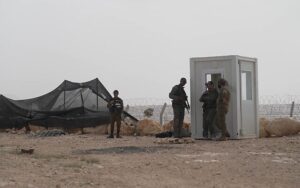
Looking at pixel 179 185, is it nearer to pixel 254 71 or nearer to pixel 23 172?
pixel 23 172

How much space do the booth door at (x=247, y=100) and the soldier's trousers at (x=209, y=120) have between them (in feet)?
2.89

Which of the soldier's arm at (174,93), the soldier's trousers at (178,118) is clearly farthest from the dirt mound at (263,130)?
the soldier's arm at (174,93)

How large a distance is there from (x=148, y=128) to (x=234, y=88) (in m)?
4.62

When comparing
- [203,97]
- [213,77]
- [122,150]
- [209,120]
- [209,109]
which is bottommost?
[122,150]

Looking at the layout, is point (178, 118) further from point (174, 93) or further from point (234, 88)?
point (234, 88)

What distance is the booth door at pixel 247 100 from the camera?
16.1 meters

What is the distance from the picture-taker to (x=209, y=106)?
15625mm

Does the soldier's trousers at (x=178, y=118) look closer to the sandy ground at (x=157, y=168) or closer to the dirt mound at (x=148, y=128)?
the dirt mound at (x=148, y=128)

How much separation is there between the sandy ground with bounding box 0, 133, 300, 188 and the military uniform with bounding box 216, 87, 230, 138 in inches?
104

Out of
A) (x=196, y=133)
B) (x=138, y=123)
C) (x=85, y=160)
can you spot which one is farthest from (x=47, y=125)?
(x=85, y=160)

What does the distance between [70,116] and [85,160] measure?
11772mm

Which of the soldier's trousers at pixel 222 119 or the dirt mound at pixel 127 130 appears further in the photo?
the dirt mound at pixel 127 130

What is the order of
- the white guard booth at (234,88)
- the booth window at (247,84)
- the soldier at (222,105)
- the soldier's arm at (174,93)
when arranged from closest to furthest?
the soldier at (222,105) < the white guard booth at (234,88) < the soldier's arm at (174,93) < the booth window at (247,84)

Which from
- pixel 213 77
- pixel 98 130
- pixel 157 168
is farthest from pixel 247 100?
pixel 157 168
